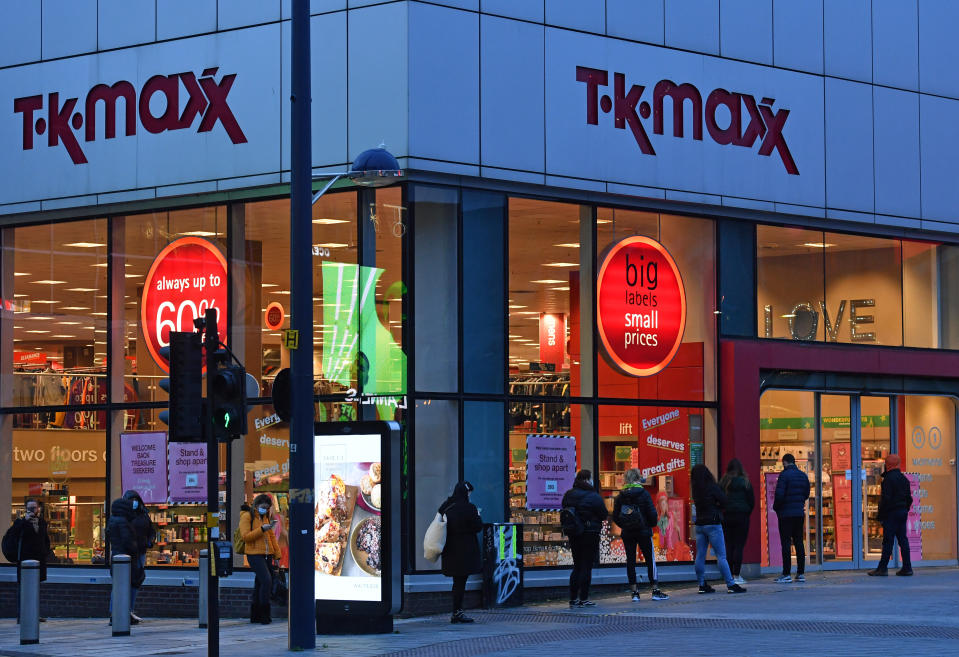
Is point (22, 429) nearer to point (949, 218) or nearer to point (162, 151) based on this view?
point (162, 151)

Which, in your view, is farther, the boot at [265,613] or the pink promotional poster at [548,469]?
the pink promotional poster at [548,469]

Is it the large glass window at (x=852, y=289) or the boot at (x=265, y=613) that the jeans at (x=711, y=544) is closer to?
the large glass window at (x=852, y=289)

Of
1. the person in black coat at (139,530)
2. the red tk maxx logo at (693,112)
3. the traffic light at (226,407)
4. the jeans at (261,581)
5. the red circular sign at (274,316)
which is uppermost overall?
the red tk maxx logo at (693,112)

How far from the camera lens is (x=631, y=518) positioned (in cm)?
2017

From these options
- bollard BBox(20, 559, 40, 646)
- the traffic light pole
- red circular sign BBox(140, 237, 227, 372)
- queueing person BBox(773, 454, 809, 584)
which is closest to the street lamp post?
the traffic light pole

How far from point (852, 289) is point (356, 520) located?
418 inches

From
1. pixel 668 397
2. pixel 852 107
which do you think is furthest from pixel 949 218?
pixel 668 397

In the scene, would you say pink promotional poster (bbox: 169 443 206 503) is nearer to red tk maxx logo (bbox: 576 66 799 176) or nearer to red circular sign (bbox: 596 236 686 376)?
red circular sign (bbox: 596 236 686 376)

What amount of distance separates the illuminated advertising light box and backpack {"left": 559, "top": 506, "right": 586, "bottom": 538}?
2.75 metres

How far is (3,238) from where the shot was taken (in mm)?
23891

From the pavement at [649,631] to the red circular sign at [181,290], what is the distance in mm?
4174

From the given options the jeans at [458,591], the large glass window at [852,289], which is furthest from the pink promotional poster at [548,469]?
the large glass window at [852,289]

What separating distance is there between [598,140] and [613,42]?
1479mm

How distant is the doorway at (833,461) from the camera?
23609 mm
